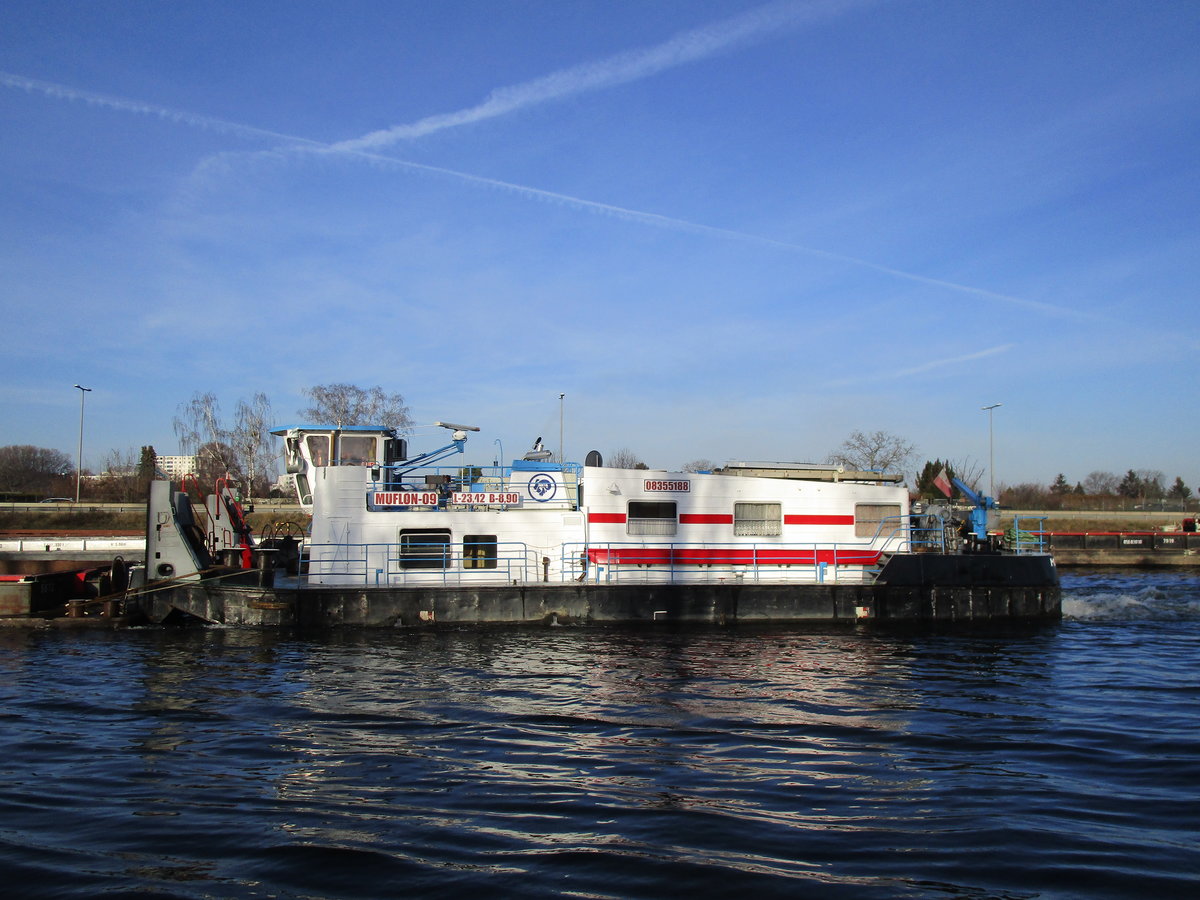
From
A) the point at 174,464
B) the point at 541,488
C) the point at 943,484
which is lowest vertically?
the point at 541,488

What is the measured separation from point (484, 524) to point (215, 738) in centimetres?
992

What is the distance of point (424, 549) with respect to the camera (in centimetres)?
2086

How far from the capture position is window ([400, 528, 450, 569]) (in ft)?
67.5

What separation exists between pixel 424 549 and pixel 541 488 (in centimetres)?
327

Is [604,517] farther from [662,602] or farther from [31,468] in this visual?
[31,468]

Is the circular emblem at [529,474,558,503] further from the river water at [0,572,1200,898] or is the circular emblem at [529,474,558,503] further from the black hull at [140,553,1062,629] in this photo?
the river water at [0,572,1200,898]

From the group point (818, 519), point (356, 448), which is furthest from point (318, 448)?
point (818, 519)

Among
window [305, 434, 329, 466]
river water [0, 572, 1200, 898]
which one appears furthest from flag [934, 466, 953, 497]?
window [305, 434, 329, 466]

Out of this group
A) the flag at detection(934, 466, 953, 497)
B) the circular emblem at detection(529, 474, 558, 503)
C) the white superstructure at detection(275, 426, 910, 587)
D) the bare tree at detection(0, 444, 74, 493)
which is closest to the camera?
the white superstructure at detection(275, 426, 910, 587)

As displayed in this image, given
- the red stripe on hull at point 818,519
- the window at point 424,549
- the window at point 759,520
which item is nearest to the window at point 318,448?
the window at point 424,549

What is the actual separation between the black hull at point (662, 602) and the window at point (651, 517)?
5.30 feet

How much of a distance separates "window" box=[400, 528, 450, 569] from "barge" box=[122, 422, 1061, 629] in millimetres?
50

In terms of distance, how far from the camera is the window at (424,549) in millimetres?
20562

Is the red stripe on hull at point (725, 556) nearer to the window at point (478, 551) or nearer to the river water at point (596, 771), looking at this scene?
the window at point (478, 551)
